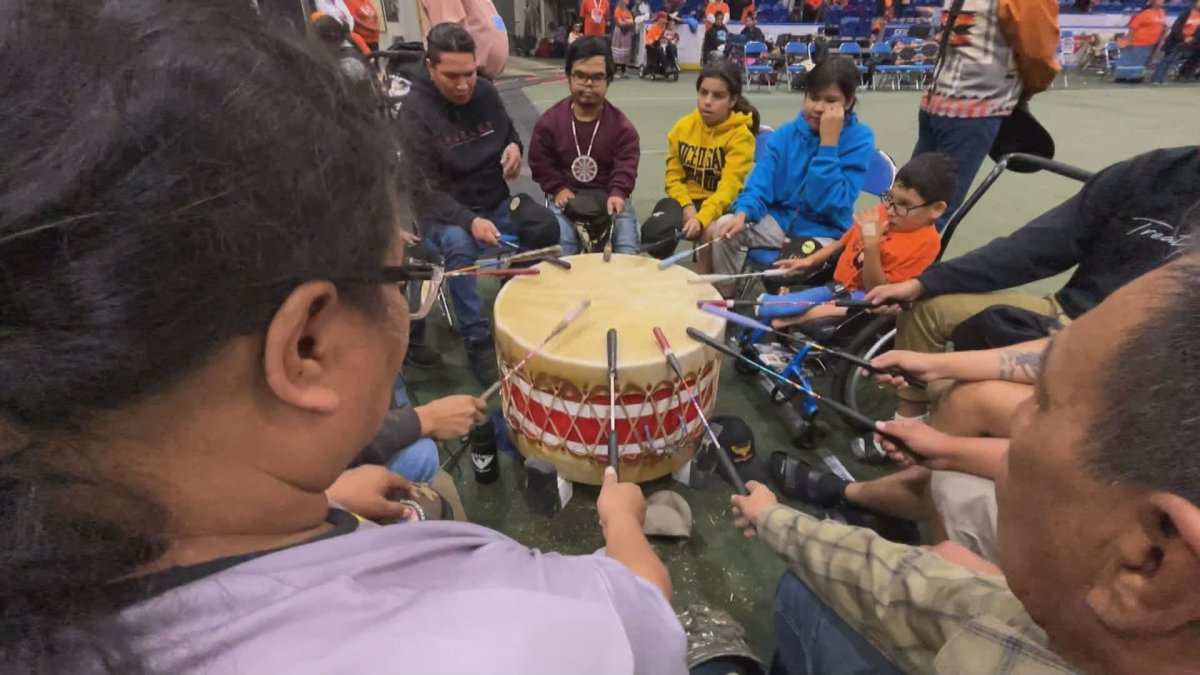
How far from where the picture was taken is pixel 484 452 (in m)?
1.92

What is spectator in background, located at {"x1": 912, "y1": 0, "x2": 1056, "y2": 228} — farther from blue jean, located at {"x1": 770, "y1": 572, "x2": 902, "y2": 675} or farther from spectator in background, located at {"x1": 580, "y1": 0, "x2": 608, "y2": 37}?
spectator in background, located at {"x1": 580, "y1": 0, "x2": 608, "y2": 37}

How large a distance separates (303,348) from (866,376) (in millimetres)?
2257

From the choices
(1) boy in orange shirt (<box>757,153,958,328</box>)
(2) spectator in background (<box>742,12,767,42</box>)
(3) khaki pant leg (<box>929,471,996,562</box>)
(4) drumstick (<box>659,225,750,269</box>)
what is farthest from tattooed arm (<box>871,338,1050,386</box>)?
(2) spectator in background (<box>742,12,767,42</box>)

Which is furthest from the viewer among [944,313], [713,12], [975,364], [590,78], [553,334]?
[713,12]

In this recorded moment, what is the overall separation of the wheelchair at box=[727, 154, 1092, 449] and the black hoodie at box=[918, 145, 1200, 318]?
27 centimetres

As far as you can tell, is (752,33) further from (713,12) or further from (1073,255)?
(1073,255)

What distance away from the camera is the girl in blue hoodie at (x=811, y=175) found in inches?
99.4

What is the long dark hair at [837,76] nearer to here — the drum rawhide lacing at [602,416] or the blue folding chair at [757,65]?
the drum rawhide lacing at [602,416]

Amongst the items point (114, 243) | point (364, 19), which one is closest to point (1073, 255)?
point (114, 243)

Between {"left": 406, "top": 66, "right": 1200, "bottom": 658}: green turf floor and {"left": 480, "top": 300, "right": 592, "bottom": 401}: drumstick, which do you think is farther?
{"left": 406, "top": 66, "right": 1200, "bottom": 658}: green turf floor

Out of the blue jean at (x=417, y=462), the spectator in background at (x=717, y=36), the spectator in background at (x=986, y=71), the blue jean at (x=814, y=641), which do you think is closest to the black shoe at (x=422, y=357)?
the blue jean at (x=417, y=462)

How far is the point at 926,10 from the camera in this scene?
35.5 ft

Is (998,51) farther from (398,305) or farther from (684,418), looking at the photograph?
(398,305)

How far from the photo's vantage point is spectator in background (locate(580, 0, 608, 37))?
9.91 meters
